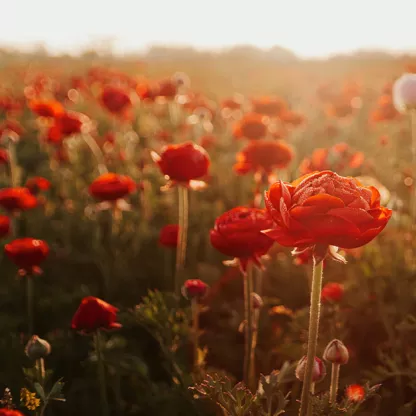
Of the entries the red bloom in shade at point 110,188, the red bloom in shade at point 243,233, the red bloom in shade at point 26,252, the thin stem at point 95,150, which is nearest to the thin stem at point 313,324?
the red bloom in shade at point 243,233

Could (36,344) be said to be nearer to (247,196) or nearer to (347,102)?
(247,196)

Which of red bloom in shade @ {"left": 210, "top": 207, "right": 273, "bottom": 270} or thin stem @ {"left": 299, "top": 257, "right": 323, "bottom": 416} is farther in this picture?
red bloom in shade @ {"left": 210, "top": 207, "right": 273, "bottom": 270}

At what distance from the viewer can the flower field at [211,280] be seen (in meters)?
1.40

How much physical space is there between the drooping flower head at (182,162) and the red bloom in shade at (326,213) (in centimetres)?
96

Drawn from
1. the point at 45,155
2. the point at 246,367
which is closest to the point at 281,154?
the point at 246,367

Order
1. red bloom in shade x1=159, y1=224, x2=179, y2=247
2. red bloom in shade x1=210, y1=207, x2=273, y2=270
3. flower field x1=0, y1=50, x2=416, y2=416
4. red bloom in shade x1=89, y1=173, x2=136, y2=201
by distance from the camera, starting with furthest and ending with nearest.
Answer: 1. red bloom in shade x1=89, y1=173, x2=136, y2=201
2. red bloom in shade x1=159, y1=224, x2=179, y2=247
3. red bloom in shade x1=210, y1=207, x2=273, y2=270
4. flower field x1=0, y1=50, x2=416, y2=416

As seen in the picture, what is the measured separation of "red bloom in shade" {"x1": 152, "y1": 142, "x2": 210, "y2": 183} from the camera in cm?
223

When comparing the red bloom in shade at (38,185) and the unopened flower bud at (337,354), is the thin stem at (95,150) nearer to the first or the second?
the red bloom in shade at (38,185)

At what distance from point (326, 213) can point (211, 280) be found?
193cm

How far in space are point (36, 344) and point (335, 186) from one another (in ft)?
3.43

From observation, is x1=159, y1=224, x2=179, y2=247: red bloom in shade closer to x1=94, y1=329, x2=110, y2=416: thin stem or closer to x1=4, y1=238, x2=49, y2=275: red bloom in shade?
x1=4, y1=238, x2=49, y2=275: red bloom in shade

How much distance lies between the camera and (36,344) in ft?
5.70

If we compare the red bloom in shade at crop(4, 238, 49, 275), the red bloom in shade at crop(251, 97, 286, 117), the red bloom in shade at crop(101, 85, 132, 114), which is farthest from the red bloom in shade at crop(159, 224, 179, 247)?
the red bloom in shade at crop(251, 97, 286, 117)

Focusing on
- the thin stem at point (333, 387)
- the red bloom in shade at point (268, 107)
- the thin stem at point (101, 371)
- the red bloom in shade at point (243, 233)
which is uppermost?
the red bloom in shade at point (268, 107)
